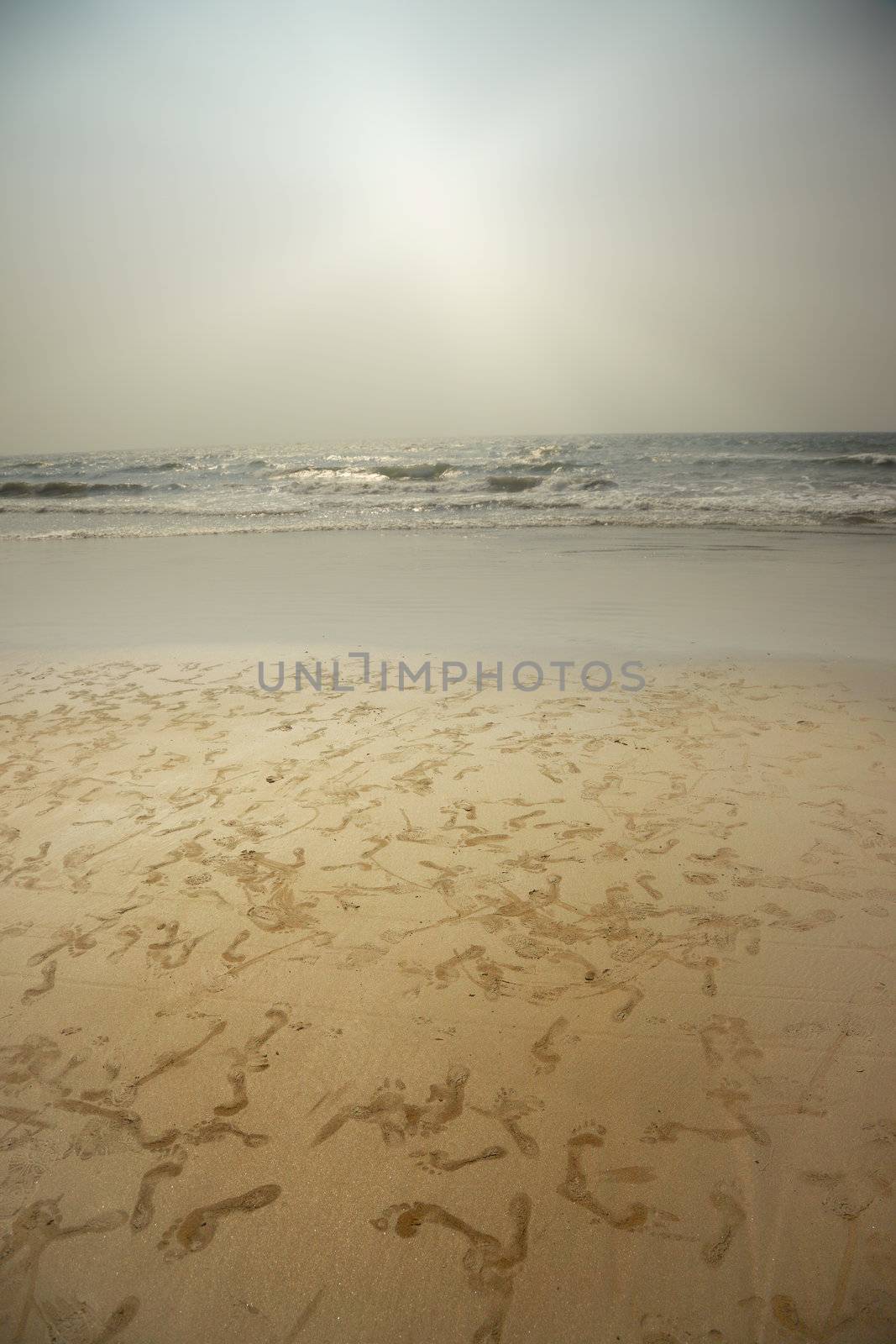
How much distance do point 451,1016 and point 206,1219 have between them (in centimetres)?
94

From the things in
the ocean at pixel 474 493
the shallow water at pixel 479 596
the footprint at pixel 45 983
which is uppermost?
the ocean at pixel 474 493

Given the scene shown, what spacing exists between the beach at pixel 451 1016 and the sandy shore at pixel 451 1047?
0.03 ft

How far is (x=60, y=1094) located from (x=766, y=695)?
488 centimetres

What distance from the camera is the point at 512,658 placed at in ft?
21.2

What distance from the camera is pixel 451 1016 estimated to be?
259 centimetres

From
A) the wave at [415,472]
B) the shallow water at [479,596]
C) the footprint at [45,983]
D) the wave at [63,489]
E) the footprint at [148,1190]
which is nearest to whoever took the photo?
the footprint at [148,1190]

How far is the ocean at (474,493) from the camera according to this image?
16.4 metres

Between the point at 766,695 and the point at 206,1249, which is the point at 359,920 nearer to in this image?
the point at 206,1249

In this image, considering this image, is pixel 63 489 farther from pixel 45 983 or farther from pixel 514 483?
pixel 45 983

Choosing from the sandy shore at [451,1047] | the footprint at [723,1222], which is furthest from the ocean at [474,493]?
the footprint at [723,1222]

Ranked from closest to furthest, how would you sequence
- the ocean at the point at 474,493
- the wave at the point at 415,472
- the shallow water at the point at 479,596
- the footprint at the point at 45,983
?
the footprint at the point at 45,983, the shallow water at the point at 479,596, the ocean at the point at 474,493, the wave at the point at 415,472

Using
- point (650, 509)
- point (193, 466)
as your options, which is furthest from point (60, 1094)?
point (193, 466)

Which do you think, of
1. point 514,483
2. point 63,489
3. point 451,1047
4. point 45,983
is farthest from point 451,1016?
point 63,489

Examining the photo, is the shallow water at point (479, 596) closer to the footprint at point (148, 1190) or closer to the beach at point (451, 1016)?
the beach at point (451, 1016)
